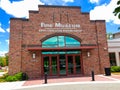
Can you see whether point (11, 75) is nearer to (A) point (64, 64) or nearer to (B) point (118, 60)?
(A) point (64, 64)

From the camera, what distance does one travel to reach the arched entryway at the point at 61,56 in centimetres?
2084

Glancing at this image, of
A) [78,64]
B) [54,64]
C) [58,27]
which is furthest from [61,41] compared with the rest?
[78,64]

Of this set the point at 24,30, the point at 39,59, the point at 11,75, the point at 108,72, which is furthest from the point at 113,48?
the point at 11,75

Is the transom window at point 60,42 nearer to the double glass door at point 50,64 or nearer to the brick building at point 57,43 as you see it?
the brick building at point 57,43

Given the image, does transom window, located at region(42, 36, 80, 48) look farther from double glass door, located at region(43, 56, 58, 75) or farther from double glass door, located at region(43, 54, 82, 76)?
double glass door, located at region(43, 56, 58, 75)

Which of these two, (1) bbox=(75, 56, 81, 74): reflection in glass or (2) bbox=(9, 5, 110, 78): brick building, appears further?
(1) bbox=(75, 56, 81, 74): reflection in glass

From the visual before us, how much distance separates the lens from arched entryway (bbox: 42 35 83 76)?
2084cm

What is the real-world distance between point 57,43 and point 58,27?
7.36ft

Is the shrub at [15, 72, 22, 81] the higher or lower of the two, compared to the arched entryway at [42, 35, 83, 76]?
lower

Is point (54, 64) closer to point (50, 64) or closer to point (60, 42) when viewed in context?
point (50, 64)

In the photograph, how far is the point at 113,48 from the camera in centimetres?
2769

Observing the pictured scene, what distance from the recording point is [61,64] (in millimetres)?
21219

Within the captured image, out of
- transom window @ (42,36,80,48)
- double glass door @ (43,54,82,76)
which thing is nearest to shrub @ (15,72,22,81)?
double glass door @ (43,54,82,76)

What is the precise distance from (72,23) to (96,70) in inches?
289
